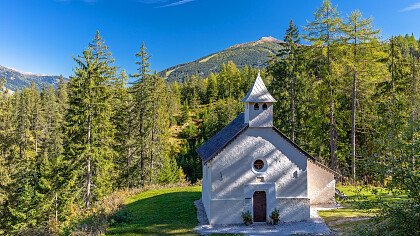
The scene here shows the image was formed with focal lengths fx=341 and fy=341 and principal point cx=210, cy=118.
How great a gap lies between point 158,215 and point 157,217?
48 cm

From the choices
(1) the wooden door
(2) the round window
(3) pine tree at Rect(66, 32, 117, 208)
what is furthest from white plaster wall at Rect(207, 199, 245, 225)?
(3) pine tree at Rect(66, 32, 117, 208)

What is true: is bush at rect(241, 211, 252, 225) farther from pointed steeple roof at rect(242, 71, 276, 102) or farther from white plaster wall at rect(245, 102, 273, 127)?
pointed steeple roof at rect(242, 71, 276, 102)

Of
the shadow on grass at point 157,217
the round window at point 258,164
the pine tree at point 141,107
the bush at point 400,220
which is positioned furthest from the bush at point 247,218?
the pine tree at point 141,107

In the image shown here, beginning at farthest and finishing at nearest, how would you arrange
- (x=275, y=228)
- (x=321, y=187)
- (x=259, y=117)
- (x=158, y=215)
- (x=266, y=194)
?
(x=321, y=187), (x=158, y=215), (x=259, y=117), (x=266, y=194), (x=275, y=228)

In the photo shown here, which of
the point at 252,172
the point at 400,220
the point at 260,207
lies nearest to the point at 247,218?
the point at 260,207

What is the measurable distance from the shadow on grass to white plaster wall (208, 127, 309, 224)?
2.17 metres

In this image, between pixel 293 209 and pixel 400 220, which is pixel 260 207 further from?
pixel 400 220

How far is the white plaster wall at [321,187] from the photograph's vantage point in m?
23.7

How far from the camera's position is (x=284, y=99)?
3850 cm

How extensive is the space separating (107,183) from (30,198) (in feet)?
28.5

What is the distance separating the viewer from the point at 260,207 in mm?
20422

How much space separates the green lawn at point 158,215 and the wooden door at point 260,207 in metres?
3.66

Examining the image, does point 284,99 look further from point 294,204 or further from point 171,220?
point 171,220

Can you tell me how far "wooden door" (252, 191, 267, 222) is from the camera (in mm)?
20375
